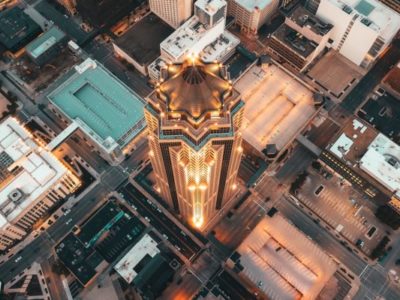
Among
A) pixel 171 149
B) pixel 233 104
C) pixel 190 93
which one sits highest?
pixel 233 104

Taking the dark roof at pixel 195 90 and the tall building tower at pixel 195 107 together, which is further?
the tall building tower at pixel 195 107

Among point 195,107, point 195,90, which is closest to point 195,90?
point 195,90

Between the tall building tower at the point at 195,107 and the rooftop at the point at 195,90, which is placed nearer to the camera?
the rooftop at the point at 195,90

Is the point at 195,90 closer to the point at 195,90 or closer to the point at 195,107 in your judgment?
the point at 195,90

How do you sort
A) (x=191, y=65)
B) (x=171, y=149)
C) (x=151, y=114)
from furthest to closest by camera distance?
(x=171, y=149) < (x=151, y=114) < (x=191, y=65)

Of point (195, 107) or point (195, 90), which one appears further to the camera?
point (195, 107)

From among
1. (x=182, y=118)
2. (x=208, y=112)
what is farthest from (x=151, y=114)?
(x=208, y=112)

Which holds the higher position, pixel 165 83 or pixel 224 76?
pixel 224 76

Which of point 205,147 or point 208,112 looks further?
point 205,147

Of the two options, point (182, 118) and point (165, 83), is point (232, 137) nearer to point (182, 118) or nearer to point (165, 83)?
point (182, 118)
